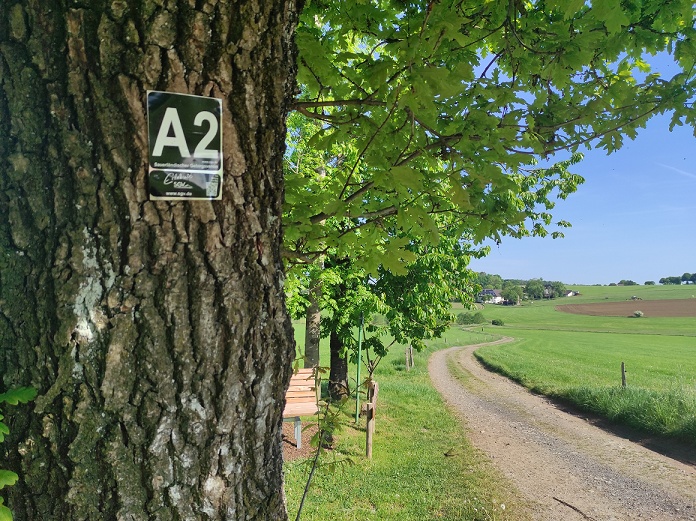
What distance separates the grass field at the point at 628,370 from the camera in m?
9.48

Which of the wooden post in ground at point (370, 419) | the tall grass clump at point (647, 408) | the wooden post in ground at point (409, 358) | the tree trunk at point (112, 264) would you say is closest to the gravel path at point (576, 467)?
the tall grass clump at point (647, 408)

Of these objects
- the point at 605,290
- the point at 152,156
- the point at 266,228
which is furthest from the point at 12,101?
the point at 605,290

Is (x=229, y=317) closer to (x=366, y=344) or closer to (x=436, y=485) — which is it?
(x=436, y=485)

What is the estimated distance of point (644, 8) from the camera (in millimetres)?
3008

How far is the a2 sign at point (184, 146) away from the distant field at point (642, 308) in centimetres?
6594

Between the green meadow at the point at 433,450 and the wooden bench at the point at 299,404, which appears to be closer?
the green meadow at the point at 433,450

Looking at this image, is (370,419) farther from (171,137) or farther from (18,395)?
(171,137)

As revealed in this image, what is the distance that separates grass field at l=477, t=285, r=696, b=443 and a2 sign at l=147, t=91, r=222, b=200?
1043 cm

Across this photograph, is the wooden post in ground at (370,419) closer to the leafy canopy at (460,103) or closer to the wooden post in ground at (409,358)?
the leafy canopy at (460,103)

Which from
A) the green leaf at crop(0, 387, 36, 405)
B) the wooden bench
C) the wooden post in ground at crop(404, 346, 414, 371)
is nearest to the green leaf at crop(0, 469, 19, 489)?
the green leaf at crop(0, 387, 36, 405)

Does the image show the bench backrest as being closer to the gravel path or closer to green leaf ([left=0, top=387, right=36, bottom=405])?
the gravel path

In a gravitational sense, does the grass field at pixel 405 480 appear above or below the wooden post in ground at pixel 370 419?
below

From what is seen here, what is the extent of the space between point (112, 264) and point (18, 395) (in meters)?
0.41

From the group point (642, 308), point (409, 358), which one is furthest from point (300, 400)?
point (642, 308)
